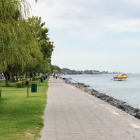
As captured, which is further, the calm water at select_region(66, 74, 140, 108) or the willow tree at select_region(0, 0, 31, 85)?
the calm water at select_region(66, 74, 140, 108)

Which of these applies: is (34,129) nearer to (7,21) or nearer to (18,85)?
(7,21)

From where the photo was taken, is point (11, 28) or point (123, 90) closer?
point (11, 28)

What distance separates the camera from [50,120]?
27.5 feet

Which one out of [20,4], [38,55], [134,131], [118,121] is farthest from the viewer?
[38,55]

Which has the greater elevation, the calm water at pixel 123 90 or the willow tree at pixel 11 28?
the willow tree at pixel 11 28

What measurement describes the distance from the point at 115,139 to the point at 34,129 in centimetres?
230

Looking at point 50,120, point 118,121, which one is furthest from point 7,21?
point 118,121

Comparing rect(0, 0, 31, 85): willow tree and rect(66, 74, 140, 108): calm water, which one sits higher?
rect(0, 0, 31, 85): willow tree

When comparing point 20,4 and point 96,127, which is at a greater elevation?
point 20,4

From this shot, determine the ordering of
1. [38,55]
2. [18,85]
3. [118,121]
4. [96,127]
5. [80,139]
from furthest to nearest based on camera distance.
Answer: [38,55] → [18,85] → [118,121] → [96,127] → [80,139]

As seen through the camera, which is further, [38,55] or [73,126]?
[38,55]

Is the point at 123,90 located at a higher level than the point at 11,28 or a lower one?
lower

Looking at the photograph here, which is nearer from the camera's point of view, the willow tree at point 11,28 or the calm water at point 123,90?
the willow tree at point 11,28

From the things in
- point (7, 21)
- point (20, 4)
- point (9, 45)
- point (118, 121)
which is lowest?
point (118, 121)
